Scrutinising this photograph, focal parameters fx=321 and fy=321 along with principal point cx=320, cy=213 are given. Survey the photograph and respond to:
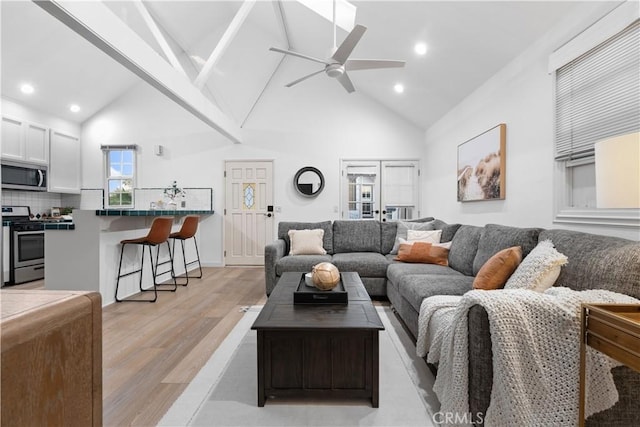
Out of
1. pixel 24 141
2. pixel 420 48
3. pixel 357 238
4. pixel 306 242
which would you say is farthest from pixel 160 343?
pixel 24 141

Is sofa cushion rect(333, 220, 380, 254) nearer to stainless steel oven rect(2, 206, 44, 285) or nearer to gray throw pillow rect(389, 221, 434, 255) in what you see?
gray throw pillow rect(389, 221, 434, 255)

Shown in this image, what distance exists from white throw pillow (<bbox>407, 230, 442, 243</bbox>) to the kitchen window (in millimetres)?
5198

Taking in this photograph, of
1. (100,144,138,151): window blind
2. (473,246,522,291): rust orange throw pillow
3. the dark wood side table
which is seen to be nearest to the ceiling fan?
(473,246,522,291): rust orange throw pillow

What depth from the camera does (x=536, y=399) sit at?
1.27m

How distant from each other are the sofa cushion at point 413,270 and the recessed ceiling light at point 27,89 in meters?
5.94

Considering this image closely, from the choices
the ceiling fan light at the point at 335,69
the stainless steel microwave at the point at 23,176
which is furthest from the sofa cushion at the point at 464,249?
the stainless steel microwave at the point at 23,176

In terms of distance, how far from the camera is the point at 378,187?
19.9 feet

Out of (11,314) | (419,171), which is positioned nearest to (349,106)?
(419,171)

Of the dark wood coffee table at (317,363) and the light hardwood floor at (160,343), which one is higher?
the dark wood coffee table at (317,363)

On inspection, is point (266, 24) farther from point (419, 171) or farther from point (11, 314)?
point (11, 314)

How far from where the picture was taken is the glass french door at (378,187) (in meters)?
6.04

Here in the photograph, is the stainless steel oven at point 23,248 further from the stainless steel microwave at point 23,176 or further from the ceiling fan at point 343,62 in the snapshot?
the ceiling fan at point 343,62

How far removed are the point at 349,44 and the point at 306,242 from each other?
2.34 m

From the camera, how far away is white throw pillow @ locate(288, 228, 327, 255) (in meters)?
4.12
